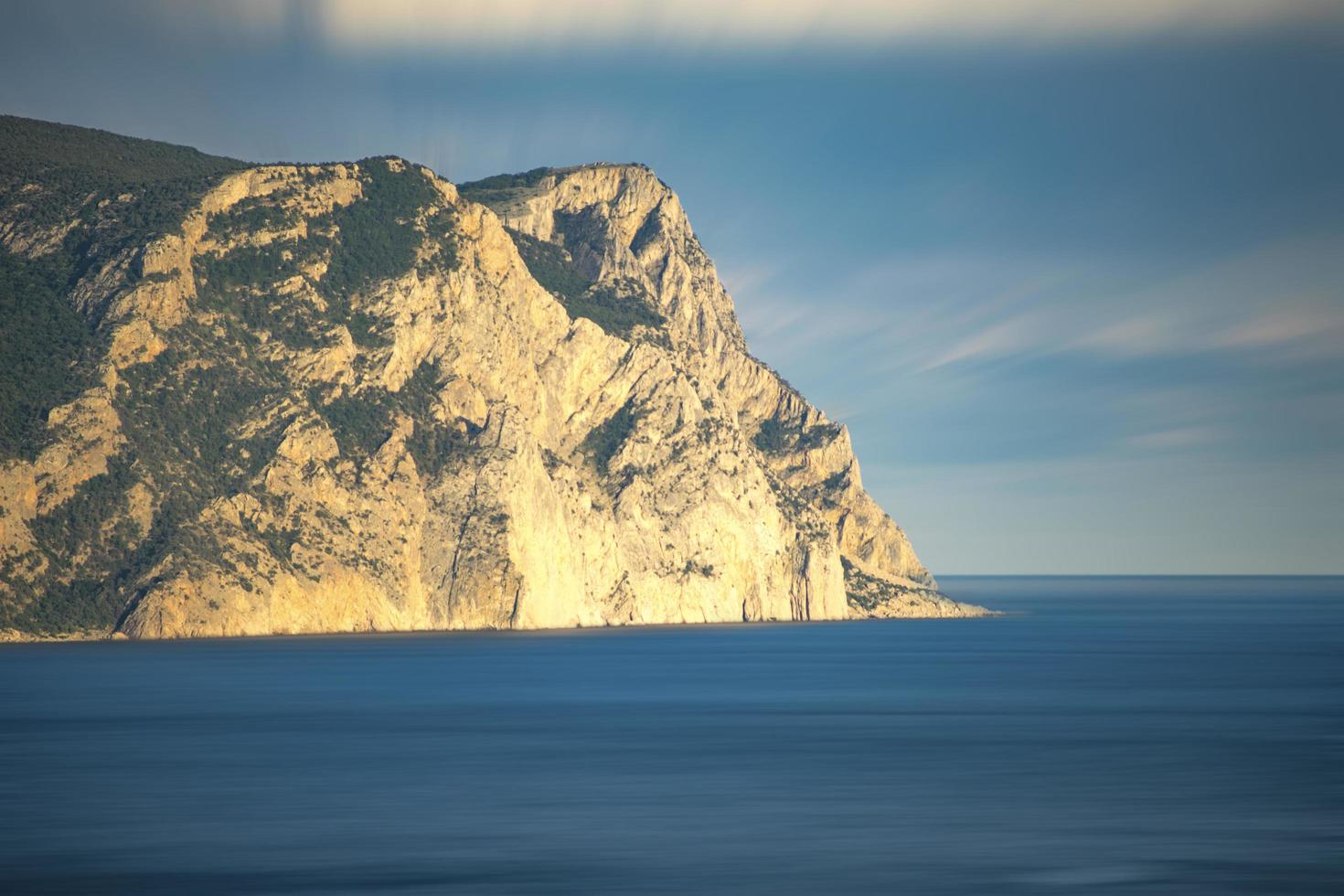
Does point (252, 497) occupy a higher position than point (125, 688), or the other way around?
point (252, 497)

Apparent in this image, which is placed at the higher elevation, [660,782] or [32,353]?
[32,353]

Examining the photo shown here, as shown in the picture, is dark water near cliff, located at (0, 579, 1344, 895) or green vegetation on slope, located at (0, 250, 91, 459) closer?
dark water near cliff, located at (0, 579, 1344, 895)

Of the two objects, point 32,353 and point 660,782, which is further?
point 32,353

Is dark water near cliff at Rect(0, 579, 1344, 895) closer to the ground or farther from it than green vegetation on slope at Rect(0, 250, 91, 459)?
closer to the ground

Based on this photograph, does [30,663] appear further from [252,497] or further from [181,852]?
[181,852]

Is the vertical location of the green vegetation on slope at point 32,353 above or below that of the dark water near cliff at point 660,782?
above

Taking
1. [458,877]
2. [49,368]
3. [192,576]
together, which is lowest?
[458,877]

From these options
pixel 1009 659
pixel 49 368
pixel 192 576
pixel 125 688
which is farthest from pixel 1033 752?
pixel 49 368

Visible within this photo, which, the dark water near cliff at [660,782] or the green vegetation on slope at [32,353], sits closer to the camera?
the dark water near cliff at [660,782]
